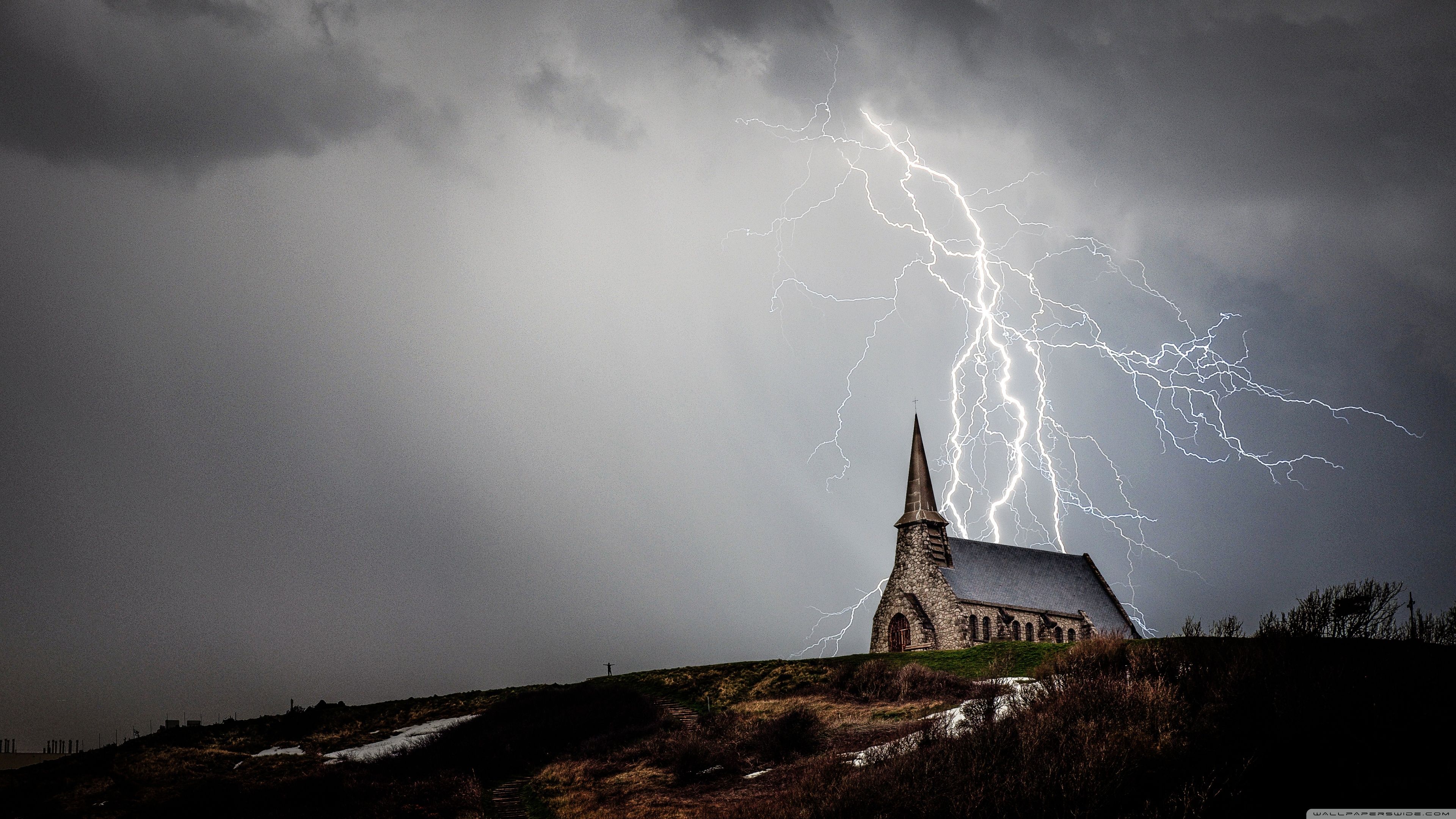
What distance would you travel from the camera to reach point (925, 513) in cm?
4306

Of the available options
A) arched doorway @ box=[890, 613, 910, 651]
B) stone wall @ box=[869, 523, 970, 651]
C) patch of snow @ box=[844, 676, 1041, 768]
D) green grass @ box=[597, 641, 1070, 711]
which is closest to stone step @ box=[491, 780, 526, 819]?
patch of snow @ box=[844, 676, 1041, 768]

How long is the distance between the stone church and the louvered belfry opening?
5cm

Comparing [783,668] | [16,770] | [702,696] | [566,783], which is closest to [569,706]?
[702,696]

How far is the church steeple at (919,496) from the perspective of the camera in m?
43.0

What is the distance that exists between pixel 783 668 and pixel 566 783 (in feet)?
44.8

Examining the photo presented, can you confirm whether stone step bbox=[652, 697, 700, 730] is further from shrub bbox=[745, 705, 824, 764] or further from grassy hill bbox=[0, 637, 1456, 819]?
shrub bbox=[745, 705, 824, 764]

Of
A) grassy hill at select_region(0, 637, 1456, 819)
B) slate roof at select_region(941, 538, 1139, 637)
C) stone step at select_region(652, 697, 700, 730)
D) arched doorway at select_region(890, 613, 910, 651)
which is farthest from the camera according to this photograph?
slate roof at select_region(941, 538, 1139, 637)

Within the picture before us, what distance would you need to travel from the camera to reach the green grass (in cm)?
2717

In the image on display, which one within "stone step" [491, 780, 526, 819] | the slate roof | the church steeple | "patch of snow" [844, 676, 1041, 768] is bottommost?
"stone step" [491, 780, 526, 819]

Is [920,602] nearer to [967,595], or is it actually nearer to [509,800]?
[967,595]

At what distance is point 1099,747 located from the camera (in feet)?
38.5

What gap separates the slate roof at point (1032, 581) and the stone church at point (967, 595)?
0.05 m

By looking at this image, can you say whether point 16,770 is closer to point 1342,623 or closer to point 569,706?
point 569,706

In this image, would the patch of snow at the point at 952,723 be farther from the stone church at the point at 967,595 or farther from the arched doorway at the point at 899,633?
the arched doorway at the point at 899,633
